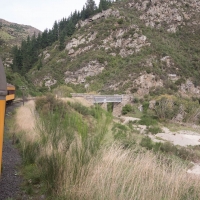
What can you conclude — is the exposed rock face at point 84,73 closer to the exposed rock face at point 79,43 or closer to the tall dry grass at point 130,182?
the exposed rock face at point 79,43

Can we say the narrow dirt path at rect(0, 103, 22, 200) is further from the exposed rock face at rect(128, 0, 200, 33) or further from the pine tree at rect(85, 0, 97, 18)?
the pine tree at rect(85, 0, 97, 18)

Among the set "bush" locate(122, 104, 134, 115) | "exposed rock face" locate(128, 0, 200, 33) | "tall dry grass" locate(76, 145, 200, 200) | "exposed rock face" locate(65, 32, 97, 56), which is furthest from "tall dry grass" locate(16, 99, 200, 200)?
"exposed rock face" locate(128, 0, 200, 33)

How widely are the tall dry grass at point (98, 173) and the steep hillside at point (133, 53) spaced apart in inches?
1688

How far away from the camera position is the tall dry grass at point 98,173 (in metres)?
3.85

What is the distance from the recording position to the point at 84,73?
57.8 m

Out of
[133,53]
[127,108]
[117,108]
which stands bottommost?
[117,108]

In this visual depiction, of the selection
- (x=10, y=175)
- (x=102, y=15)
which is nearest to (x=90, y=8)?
(x=102, y=15)

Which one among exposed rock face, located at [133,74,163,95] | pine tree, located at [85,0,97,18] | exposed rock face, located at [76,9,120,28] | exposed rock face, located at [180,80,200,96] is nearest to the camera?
exposed rock face, located at [133,74,163,95]

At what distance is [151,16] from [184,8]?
456 inches

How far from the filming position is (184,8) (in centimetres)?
7788

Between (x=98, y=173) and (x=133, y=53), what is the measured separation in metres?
60.6

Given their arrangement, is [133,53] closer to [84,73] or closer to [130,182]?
[84,73]

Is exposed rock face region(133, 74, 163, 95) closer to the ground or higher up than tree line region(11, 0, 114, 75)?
closer to the ground

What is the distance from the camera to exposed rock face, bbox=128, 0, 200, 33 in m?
73.2
